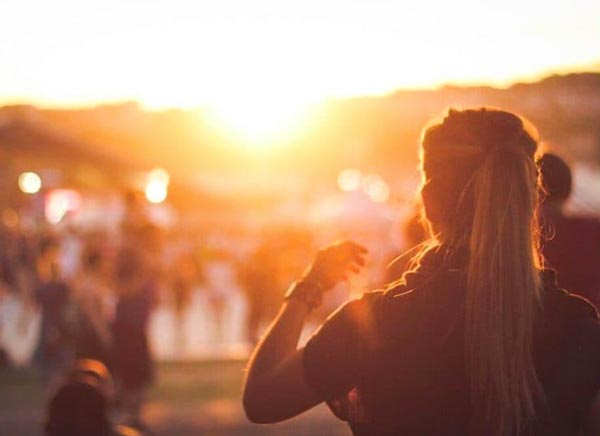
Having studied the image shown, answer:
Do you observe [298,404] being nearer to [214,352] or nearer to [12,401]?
[12,401]

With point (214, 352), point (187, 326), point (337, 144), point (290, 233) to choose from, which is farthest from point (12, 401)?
point (337, 144)

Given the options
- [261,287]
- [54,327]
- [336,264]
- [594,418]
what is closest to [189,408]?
[54,327]

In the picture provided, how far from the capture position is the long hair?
2939mm

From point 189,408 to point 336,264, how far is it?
1086 centimetres

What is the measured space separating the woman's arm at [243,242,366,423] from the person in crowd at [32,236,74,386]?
26.4 ft

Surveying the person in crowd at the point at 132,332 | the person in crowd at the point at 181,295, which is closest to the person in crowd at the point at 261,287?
the person in crowd at the point at 181,295

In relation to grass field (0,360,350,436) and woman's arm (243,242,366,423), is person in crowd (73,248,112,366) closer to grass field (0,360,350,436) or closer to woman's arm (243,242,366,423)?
grass field (0,360,350,436)

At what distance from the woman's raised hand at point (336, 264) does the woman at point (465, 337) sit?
166mm

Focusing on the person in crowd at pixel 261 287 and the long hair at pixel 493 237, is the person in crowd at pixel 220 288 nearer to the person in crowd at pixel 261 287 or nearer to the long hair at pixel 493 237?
the person in crowd at pixel 261 287

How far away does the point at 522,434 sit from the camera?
9.72 ft

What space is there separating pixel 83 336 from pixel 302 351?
8136 millimetres

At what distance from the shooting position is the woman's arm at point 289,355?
10.1ft

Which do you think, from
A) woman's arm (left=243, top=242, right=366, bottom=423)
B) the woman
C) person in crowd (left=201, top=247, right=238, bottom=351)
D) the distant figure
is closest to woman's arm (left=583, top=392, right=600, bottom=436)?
the woman

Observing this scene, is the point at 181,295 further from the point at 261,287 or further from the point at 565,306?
the point at 565,306
